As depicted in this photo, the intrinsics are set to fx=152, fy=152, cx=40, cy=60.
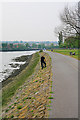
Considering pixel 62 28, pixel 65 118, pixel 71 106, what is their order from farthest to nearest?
pixel 62 28, pixel 71 106, pixel 65 118

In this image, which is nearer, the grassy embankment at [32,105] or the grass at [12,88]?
the grassy embankment at [32,105]

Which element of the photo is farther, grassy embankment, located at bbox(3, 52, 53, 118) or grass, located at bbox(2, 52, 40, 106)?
grass, located at bbox(2, 52, 40, 106)

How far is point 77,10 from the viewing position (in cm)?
3075

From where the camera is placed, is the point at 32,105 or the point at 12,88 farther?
the point at 12,88

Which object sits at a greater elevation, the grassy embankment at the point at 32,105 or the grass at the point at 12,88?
the grassy embankment at the point at 32,105

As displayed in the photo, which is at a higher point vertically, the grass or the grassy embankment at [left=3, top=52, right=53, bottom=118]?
the grassy embankment at [left=3, top=52, right=53, bottom=118]

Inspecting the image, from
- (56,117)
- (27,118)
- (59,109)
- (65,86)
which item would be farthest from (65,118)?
(65,86)

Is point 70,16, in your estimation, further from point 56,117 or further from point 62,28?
point 56,117

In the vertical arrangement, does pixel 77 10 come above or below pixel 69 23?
above

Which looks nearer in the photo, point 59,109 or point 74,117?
Answer: point 74,117

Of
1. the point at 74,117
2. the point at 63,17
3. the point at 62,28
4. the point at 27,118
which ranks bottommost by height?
the point at 27,118

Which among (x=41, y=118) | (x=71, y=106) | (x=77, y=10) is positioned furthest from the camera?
(x=77, y=10)

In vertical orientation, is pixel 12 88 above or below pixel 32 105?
below

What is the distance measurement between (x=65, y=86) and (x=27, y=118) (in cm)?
396
